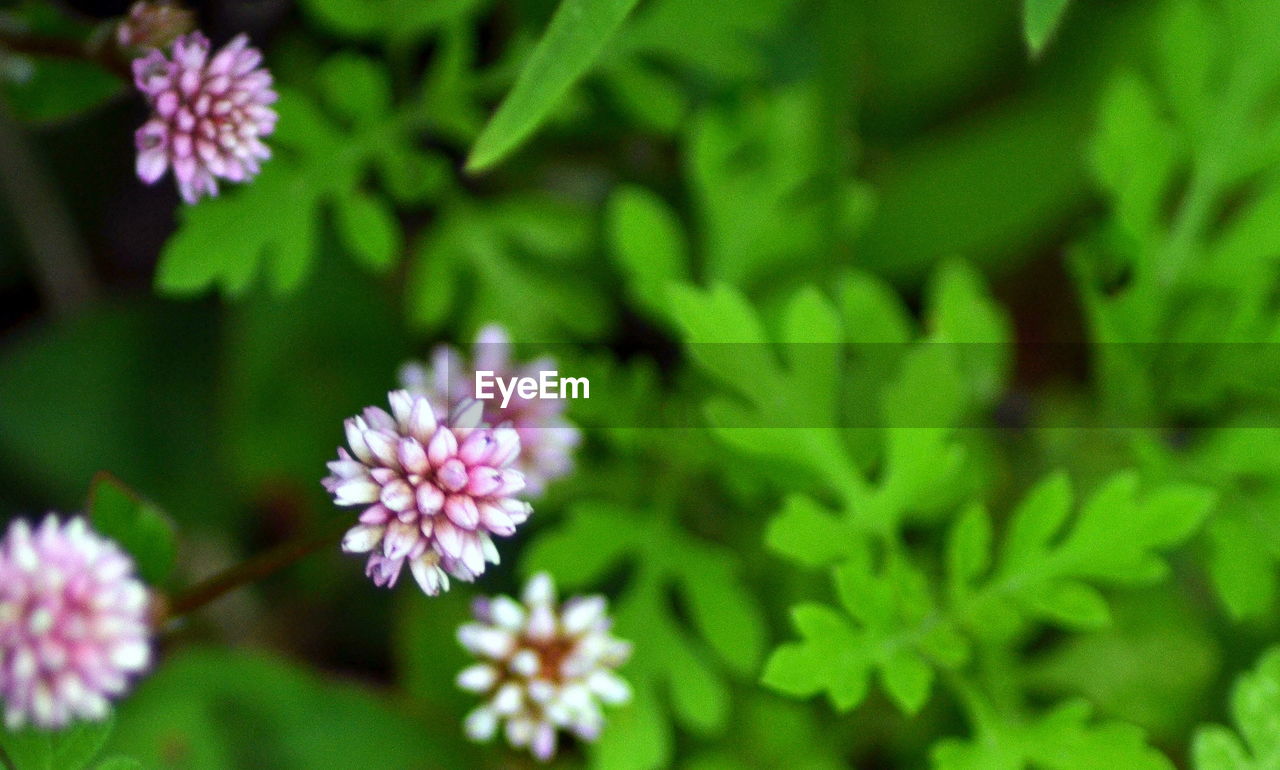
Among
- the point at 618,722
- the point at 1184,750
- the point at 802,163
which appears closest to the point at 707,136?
the point at 802,163

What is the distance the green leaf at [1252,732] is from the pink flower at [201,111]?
129cm

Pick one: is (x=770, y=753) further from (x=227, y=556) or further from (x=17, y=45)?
(x=17, y=45)

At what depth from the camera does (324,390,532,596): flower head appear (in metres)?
0.99

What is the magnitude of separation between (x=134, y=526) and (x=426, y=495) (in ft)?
1.47

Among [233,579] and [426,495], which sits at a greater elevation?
[426,495]

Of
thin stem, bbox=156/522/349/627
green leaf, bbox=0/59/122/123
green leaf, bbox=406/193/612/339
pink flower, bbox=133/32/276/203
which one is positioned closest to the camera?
pink flower, bbox=133/32/276/203

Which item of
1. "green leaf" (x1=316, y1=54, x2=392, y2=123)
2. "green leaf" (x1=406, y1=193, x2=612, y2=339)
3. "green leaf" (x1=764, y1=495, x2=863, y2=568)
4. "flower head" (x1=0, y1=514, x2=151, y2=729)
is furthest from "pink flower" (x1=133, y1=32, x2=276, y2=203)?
"green leaf" (x1=764, y1=495, x2=863, y2=568)

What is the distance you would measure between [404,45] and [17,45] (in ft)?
1.78

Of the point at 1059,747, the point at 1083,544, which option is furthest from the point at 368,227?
the point at 1059,747

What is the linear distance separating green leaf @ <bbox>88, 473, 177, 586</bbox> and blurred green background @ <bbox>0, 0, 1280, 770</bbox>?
0.22 meters

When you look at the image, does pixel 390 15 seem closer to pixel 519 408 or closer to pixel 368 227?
pixel 368 227

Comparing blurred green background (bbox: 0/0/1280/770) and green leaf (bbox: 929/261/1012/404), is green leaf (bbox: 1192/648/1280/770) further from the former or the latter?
green leaf (bbox: 929/261/1012/404)

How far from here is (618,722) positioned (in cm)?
155

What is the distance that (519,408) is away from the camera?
5.04 ft
